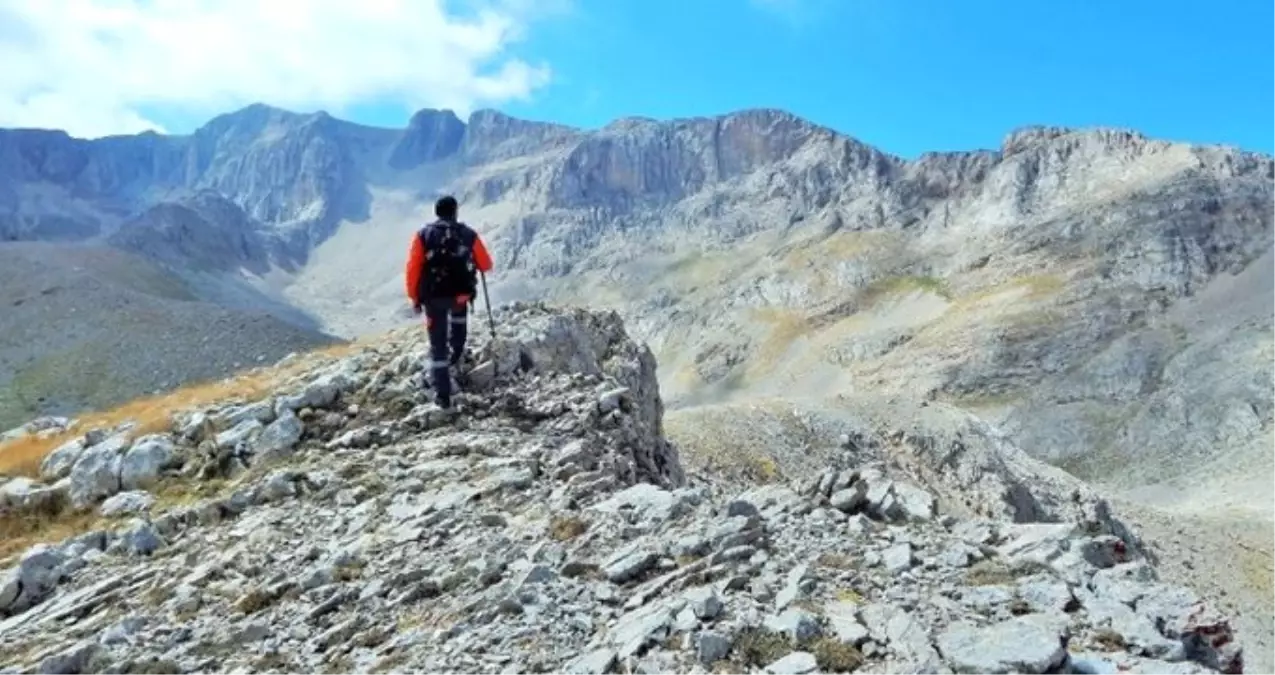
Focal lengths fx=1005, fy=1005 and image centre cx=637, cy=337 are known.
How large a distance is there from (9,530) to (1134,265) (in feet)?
672

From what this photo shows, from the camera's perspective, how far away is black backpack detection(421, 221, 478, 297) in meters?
16.9

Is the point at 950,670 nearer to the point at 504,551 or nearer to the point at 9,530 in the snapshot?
the point at 504,551

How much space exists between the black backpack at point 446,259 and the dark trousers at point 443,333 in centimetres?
21

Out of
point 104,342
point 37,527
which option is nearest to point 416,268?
point 37,527

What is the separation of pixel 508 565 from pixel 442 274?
7102 mm

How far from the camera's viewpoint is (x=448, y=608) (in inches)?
416

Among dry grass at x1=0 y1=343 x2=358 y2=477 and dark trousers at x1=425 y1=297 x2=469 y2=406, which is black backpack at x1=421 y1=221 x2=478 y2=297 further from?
dry grass at x1=0 y1=343 x2=358 y2=477

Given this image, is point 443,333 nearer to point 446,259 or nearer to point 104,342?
point 446,259

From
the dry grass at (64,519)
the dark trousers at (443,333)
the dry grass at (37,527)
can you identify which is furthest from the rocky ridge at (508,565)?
the dark trousers at (443,333)

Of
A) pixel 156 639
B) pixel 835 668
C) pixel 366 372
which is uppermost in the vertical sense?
pixel 366 372

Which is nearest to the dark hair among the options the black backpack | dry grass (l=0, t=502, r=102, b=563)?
the black backpack

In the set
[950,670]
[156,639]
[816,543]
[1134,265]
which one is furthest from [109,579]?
[1134,265]

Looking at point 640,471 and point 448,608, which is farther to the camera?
point 640,471

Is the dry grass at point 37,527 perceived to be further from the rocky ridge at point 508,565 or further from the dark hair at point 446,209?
the dark hair at point 446,209
